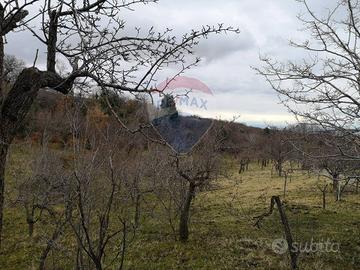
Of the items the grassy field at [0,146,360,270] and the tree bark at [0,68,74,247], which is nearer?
the tree bark at [0,68,74,247]

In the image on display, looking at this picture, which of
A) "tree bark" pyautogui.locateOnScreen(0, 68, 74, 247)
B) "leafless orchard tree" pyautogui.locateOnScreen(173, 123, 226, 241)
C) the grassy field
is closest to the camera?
"tree bark" pyautogui.locateOnScreen(0, 68, 74, 247)

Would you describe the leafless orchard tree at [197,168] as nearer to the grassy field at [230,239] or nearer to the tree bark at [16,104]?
the grassy field at [230,239]

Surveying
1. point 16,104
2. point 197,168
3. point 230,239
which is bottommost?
point 230,239

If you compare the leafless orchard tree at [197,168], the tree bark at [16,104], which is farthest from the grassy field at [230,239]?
the tree bark at [16,104]

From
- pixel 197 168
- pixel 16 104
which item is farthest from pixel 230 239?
pixel 16 104

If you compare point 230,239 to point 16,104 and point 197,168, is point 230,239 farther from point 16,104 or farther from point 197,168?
point 16,104

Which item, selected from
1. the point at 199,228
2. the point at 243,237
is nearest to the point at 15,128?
the point at 243,237

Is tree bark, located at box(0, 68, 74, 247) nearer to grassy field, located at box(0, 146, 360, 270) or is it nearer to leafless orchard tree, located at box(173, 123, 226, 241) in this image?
grassy field, located at box(0, 146, 360, 270)

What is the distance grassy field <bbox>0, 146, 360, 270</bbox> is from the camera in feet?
40.1

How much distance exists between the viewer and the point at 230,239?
14828mm

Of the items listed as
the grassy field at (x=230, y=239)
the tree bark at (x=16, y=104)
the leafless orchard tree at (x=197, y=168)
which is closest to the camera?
the tree bark at (x=16, y=104)

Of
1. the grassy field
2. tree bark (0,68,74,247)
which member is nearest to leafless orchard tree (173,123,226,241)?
the grassy field

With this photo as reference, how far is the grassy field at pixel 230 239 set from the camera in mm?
12219

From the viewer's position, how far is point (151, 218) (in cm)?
1870
